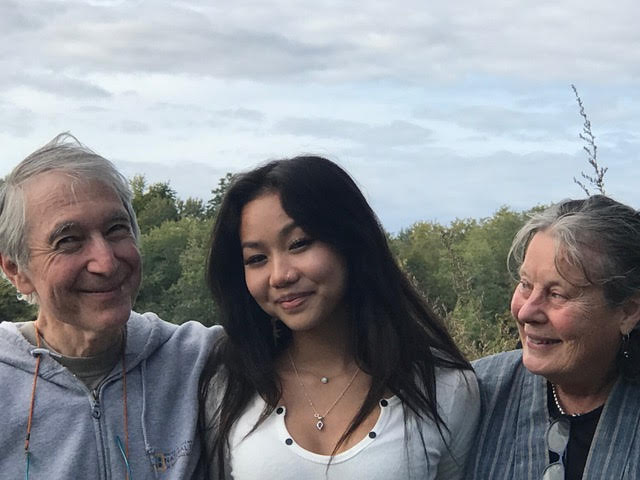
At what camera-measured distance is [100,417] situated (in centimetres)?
325

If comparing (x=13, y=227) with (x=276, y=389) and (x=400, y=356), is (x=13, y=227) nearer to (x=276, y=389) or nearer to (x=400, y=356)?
(x=276, y=389)

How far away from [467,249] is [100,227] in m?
9.81

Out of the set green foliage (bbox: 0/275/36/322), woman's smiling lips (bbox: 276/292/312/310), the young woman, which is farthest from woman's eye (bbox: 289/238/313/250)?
green foliage (bbox: 0/275/36/322)

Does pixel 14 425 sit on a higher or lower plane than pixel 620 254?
lower

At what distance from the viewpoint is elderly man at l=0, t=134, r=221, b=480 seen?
3.17 m

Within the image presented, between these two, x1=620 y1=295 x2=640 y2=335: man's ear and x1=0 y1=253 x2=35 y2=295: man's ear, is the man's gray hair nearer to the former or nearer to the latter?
x1=0 y1=253 x2=35 y2=295: man's ear

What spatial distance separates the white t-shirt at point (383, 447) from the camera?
127 inches

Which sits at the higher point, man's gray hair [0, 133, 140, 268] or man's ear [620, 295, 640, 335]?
man's gray hair [0, 133, 140, 268]

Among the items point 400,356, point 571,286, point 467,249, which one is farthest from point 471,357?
point 467,249

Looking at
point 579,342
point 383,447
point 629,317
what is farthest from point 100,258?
point 629,317

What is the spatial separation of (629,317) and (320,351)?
1.01 meters

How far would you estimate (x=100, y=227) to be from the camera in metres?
3.22

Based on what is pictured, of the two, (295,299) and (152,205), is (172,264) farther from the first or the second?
(295,299)

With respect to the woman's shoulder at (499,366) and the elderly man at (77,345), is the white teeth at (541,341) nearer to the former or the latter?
the woman's shoulder at (499,366)
